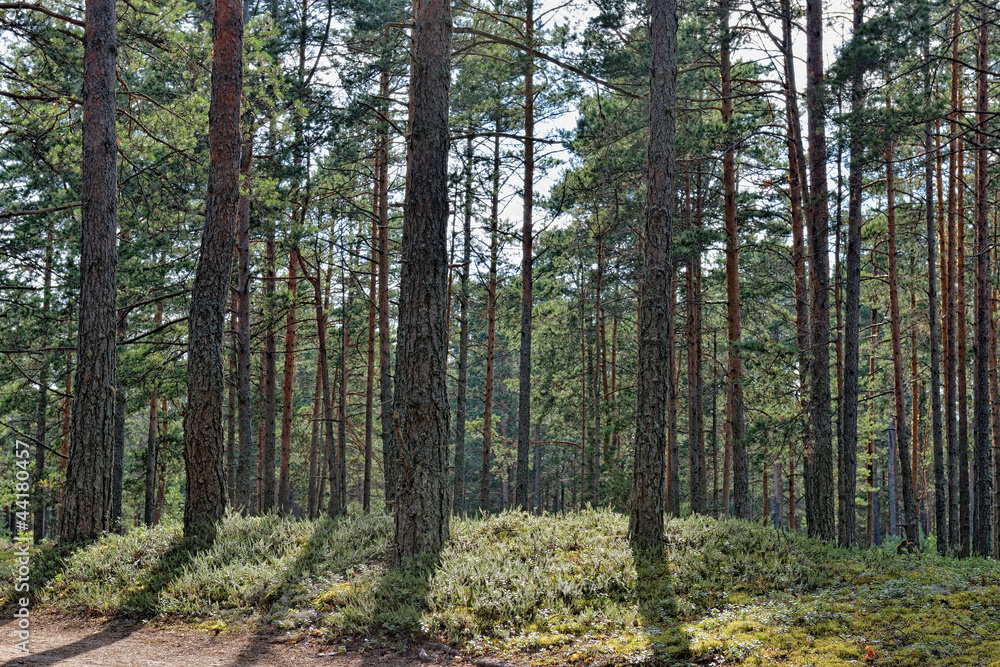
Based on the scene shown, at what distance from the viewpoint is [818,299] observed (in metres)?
10.2

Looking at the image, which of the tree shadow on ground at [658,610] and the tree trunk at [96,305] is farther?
the tree trunk at [96,305]

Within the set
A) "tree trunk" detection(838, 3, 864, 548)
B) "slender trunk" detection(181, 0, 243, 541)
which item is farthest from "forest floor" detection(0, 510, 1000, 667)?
"tree trunk" detection(838, 3, 864, 548)

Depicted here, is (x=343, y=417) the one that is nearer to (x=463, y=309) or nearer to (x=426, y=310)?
(x=463, y=309)

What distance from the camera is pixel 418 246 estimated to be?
738 centimetres

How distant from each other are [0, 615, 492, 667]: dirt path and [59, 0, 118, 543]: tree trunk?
99.6 inches

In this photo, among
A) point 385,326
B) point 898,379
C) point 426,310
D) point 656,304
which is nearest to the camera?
point 426,310

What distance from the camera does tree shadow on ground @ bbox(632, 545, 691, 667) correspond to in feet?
16.0

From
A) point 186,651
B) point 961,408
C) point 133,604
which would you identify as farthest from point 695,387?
point 186,651

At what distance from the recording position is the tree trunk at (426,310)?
7156 millimetres

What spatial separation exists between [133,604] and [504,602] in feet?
13.7

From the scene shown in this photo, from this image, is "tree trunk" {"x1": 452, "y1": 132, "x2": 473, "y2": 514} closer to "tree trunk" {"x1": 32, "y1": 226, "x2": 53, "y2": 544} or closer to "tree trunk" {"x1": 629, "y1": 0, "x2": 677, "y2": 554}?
"tree trunk" {"x1": 629, "y1": 0, "x2": 677, "y2": 554}

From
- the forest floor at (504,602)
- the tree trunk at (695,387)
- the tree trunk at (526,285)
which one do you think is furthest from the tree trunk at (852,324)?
the tree trunk at (526,285)

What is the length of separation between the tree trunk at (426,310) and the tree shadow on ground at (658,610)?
90.6 inches

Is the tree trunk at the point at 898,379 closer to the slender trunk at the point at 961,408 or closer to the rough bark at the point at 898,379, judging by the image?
the rough bark at the point at 898,379
